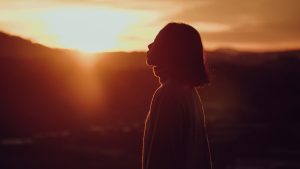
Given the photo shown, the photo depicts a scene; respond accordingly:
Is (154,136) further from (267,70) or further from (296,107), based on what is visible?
(267,70)

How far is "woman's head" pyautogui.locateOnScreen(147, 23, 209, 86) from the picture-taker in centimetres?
441

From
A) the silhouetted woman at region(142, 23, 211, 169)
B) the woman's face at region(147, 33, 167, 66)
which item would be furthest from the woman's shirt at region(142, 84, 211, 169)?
the woman's face at region(147, 33, 167, 66)

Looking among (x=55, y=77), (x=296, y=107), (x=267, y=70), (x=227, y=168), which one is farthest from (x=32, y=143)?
(x=267, y=70)

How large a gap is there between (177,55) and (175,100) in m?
0.28

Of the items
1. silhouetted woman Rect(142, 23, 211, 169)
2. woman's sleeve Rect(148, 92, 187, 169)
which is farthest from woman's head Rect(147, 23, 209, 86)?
woman's sleeve Rect(148, 92, 187, 169)

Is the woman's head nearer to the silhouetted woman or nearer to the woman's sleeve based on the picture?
the silhouetted woman

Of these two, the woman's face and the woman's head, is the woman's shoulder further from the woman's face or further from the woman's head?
the woman's face

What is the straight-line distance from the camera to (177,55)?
441 cm

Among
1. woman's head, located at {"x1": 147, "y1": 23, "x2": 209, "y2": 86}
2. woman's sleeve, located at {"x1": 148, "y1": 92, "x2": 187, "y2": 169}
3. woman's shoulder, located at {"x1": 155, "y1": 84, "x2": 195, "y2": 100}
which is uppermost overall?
woman's head, located at {"x1": 147, "y1": 23, "x2": 209, "y2": 86}

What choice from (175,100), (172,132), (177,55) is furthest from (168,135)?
(177,55)

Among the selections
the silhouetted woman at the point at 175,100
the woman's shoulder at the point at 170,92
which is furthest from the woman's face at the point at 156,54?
the woman's shoulder at the point at 170,92

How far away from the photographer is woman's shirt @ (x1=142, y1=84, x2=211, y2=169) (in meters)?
4.35

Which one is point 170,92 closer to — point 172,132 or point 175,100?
point 175,100

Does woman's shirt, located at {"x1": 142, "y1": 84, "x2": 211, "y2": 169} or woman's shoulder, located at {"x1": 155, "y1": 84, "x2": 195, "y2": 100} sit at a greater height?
woman's shoulder, located at {"x1": 155, "y1": 84, "x2": 195, "y2": 100}
